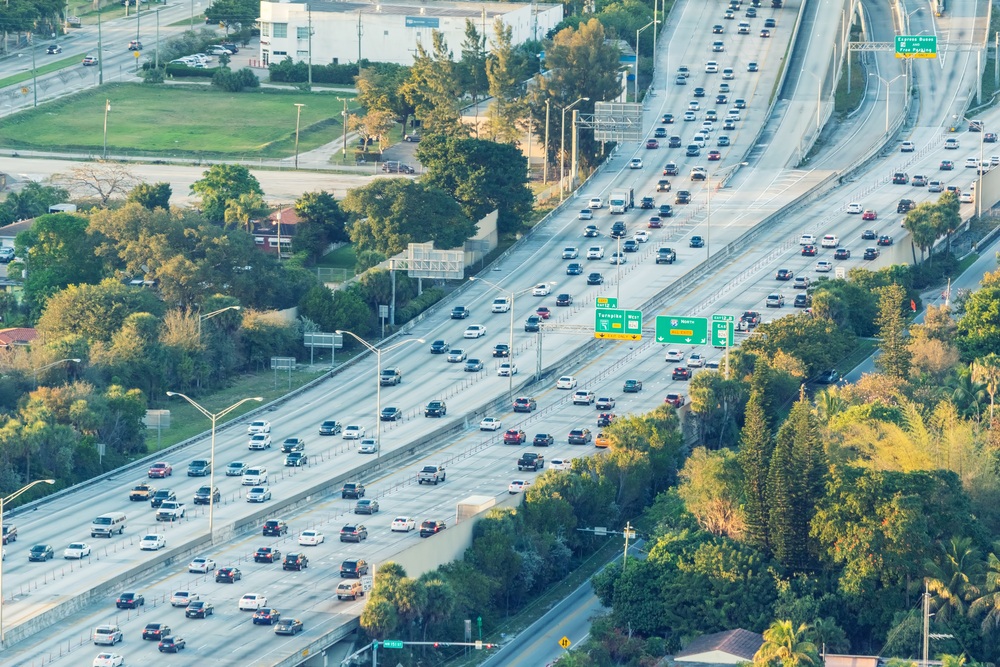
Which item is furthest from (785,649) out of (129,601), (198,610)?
(129,601)

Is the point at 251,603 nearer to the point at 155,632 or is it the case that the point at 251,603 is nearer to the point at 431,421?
the point at 155,632

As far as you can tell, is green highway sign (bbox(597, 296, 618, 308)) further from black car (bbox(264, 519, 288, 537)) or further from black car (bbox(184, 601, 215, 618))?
black car (bbox(184, 601, 215, 618))

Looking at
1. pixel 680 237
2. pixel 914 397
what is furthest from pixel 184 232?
pixel 914 397

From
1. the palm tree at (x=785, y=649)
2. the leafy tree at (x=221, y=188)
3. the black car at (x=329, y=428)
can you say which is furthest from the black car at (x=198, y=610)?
the leafy tree at (x=221, y=188)

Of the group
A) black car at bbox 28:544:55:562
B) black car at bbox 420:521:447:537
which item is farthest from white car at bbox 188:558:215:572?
black car at bbox 420:521:447:537

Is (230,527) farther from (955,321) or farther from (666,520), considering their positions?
(955,321)

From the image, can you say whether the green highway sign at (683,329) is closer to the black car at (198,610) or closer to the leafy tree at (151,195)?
the black car at (198,610)

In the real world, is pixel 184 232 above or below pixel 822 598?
above
